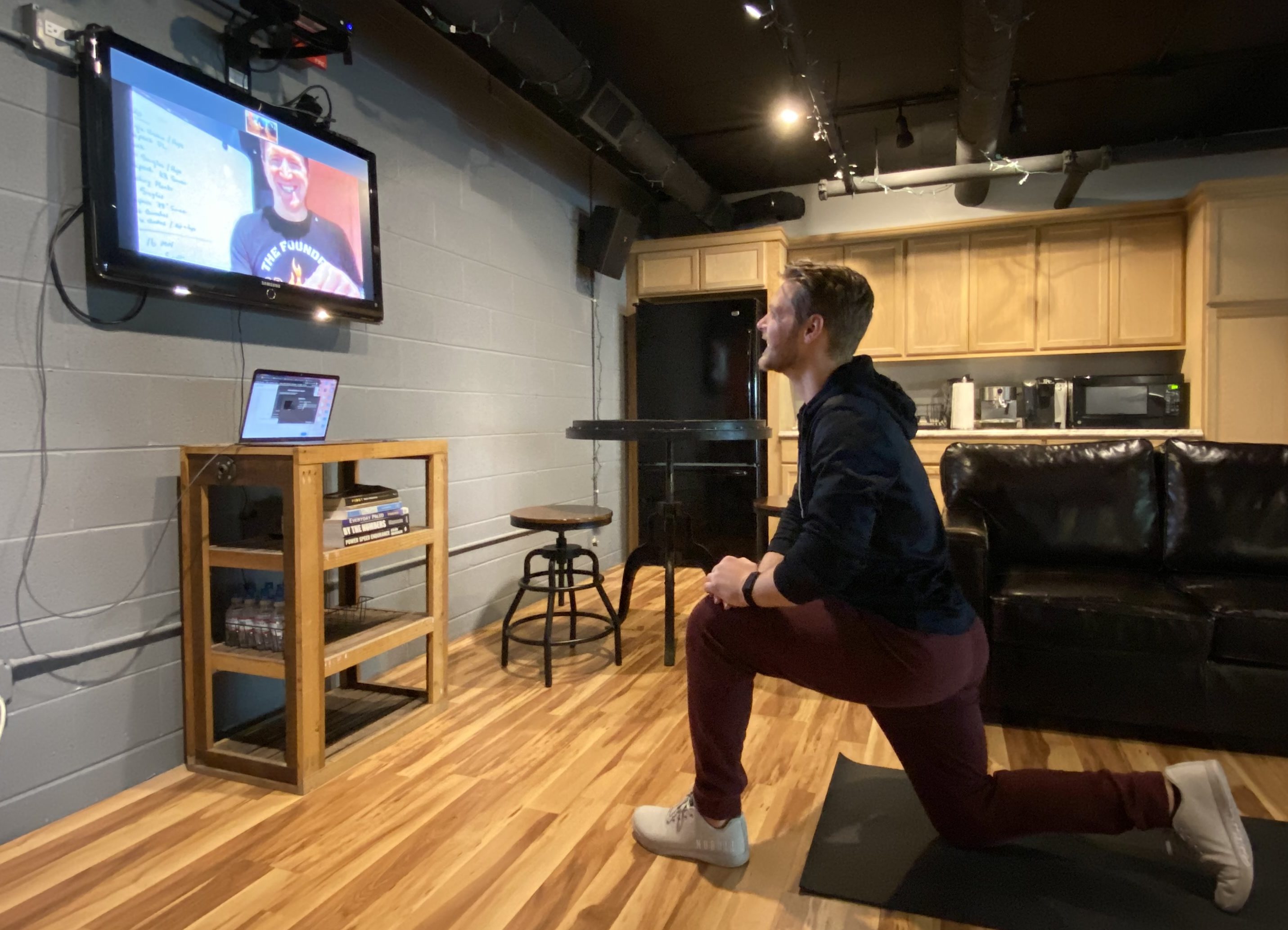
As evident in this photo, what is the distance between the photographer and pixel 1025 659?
220 cm

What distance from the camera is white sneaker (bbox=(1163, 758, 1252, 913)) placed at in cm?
131

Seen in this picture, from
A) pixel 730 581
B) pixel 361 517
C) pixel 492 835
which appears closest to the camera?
pixel 730 581

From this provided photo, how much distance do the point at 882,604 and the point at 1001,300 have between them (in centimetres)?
420

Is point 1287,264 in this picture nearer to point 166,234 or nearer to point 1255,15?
point 1255,15

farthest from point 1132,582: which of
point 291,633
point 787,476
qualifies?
point 787,476

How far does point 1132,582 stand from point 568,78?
2851 millimetres

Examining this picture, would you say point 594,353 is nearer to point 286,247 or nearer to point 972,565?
point 286,247

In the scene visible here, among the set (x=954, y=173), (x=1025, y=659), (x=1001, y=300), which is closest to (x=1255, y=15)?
(x=954, y=173)

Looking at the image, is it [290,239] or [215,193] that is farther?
[290,239]

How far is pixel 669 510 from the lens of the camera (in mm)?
2842

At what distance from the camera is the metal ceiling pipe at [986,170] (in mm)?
4129

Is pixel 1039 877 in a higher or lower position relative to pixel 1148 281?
lower

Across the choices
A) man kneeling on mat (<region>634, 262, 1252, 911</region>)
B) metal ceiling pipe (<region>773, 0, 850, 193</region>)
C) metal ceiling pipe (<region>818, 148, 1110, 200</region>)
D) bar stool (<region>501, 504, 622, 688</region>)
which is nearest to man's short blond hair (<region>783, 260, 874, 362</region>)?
man kneeling on mat (<region>634, 262, 1252, 911</region>)

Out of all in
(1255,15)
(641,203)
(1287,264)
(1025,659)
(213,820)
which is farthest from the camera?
(641,203)
